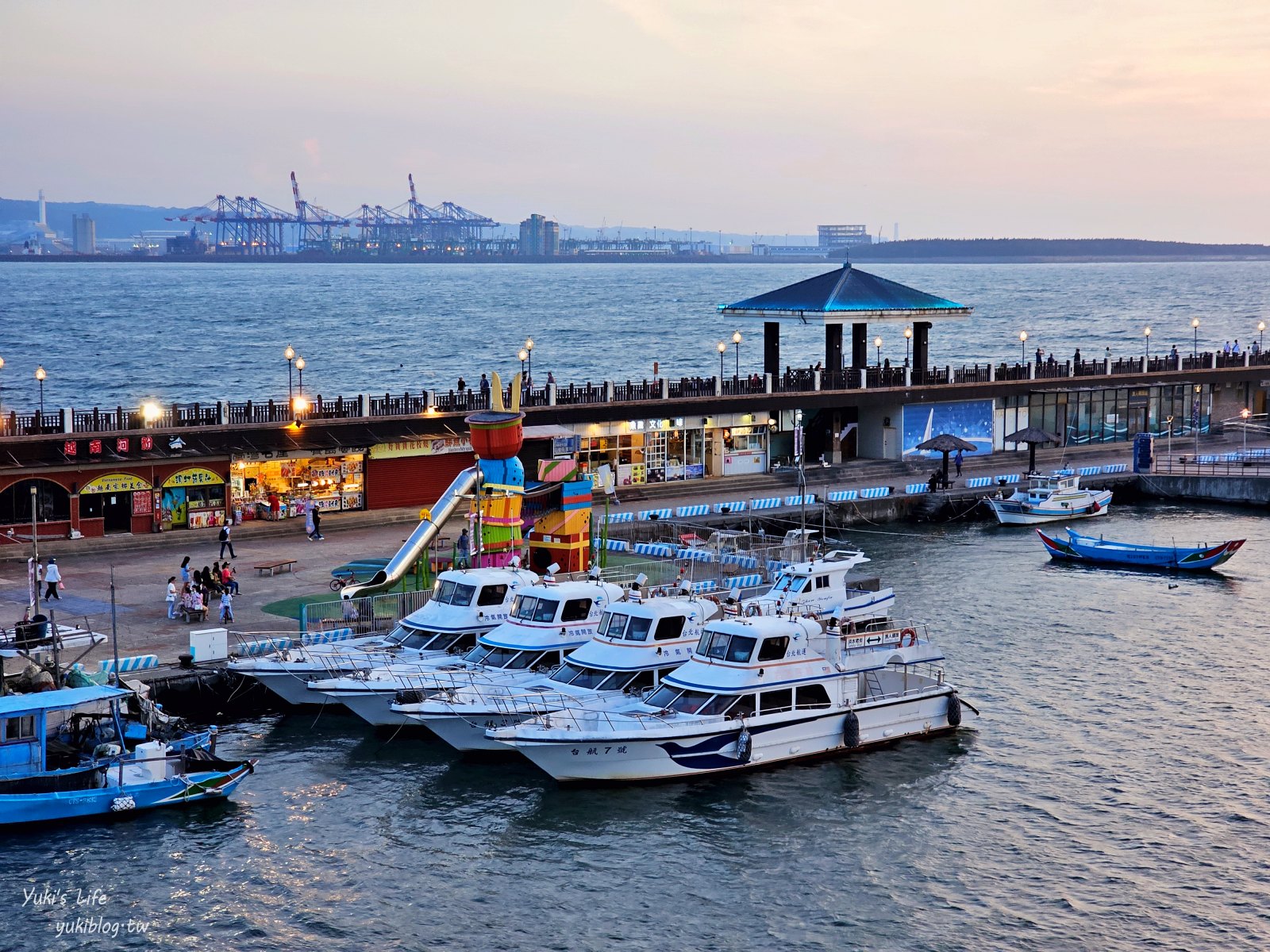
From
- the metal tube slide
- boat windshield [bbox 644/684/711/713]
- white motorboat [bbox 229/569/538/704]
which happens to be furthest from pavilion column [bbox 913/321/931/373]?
boat windshield [bbox 644/684/711/713]

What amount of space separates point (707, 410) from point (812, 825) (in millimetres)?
36849

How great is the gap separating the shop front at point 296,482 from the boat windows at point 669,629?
20.5 metres

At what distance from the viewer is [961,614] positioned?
49.2 m

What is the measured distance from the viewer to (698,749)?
112ft

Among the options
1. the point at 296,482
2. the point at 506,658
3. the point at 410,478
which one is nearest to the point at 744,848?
the point at 506,658

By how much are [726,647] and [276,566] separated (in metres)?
18.1

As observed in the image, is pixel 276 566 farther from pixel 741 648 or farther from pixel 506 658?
pixel 741 648

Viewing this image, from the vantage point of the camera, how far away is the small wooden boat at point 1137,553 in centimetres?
5619

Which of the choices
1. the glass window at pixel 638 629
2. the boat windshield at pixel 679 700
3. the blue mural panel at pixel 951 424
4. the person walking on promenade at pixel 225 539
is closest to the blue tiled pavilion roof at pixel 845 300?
the blue mural panel at pixel 951 424

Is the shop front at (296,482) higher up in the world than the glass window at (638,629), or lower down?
higher up

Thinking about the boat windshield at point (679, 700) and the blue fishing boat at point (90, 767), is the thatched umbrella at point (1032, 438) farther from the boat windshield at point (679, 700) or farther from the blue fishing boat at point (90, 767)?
the blue fishing boat at point (90, 767)

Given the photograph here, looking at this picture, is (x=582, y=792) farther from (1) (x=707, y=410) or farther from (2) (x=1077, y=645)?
(1) (x=707, y=410)

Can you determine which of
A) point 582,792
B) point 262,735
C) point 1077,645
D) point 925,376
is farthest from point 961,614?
point 925,376

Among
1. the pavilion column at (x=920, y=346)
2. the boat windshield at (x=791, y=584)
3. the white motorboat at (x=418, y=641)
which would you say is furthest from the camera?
the pavilion column at (x=920, y=346)
